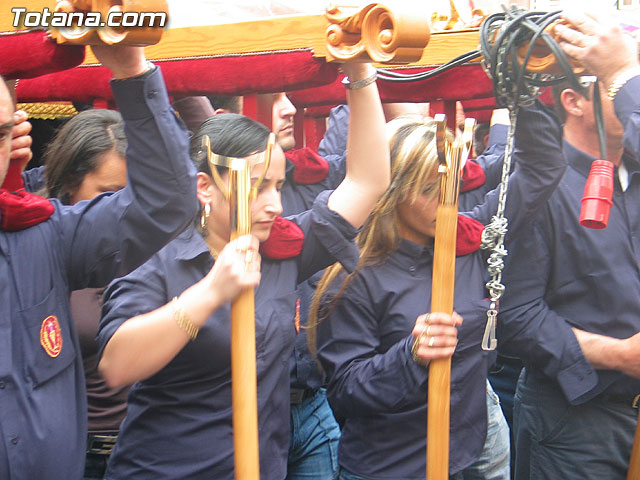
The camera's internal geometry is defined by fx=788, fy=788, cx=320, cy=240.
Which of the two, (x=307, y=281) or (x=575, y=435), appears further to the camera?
(x=307, y=281)

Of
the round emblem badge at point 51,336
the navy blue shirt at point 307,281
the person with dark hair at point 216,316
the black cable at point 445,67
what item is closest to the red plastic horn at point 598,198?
the black cable at point 445,67

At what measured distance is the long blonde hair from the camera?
2020 millimetres

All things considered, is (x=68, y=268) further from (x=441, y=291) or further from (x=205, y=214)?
(x=441, y=291)

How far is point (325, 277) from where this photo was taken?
6.78 ft

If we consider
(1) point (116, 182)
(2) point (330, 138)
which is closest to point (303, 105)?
(2) point (330, 138)

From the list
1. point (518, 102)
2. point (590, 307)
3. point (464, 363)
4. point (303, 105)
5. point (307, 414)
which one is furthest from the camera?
point (303, 105)

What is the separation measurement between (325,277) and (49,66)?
90cm

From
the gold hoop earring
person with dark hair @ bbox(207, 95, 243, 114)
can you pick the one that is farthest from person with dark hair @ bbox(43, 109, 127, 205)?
the gold hoop earring

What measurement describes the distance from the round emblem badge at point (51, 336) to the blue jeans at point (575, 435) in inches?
52.5

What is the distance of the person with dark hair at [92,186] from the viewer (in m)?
2.08

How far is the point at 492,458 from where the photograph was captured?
2.15m

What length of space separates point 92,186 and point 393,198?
0.85m

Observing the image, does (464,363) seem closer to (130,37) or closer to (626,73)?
(626,73)

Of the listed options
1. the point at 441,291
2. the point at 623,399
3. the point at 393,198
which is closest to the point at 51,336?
the point at 441,291
